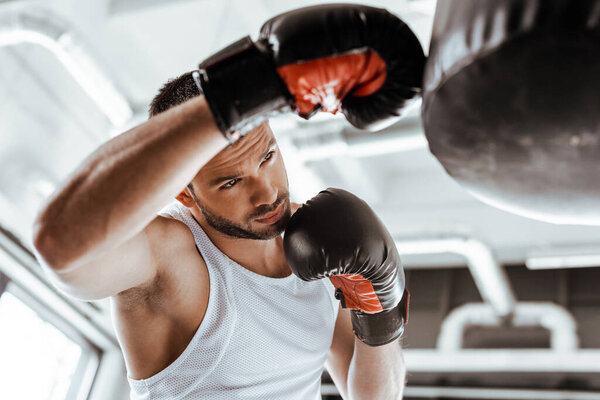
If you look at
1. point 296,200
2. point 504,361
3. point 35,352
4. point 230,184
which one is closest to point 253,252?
point 230,184

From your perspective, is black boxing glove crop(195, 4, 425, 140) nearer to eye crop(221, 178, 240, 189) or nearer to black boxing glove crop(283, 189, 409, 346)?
black boxing glove crop(283, 189, 409, 346)

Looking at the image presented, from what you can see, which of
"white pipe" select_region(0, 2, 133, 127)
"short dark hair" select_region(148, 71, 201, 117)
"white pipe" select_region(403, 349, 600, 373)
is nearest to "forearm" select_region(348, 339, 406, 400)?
"short dark hair" select_region(148, 71, 201, 117)

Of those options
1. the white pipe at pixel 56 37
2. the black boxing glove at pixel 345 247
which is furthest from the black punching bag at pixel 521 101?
the white pipe at pixel 56 37

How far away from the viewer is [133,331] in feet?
5.10

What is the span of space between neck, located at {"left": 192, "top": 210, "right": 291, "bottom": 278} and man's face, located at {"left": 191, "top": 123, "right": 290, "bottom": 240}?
50mm

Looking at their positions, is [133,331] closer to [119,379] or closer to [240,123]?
[240,123]

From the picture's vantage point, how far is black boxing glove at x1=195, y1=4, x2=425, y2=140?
994 millimetres

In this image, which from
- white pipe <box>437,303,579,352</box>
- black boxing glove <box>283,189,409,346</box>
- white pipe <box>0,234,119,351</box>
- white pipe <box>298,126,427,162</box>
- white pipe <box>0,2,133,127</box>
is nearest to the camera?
black boxing glove <box>283,189,409,346</box>

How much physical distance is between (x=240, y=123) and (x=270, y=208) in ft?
2.04

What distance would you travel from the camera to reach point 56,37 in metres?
2.79

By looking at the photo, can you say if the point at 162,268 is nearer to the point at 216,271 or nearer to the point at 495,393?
the point at 216,271

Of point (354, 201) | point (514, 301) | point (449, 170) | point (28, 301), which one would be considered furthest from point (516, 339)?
point (449, 170)

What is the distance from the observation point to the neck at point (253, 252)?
1.73m

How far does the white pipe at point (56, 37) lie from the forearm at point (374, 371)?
1739 mm
